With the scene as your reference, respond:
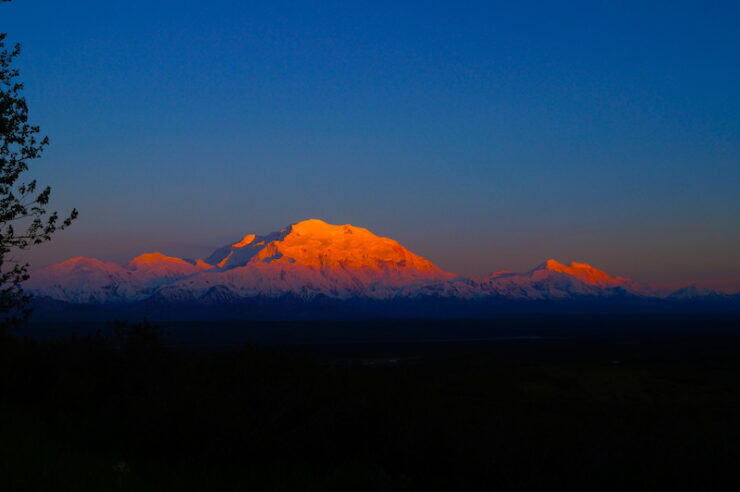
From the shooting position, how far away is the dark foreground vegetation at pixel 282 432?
9.41 m

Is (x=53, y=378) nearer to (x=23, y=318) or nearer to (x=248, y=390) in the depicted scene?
(x=23, y=318)

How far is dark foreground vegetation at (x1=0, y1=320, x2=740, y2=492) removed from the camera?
9.41 meters

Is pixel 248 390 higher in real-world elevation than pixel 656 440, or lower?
higher

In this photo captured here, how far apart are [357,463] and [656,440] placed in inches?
223

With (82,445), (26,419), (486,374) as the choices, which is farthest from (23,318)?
(486,374)

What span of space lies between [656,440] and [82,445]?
998cm

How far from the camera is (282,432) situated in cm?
1065

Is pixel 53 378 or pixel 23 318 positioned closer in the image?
pixel 53 378

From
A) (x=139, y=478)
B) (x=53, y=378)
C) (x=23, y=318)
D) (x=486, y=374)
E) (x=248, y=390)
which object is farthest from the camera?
(x=486, y=374)

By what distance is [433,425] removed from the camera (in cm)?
1092

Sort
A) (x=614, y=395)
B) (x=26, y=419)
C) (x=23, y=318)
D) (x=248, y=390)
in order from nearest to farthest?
(x=26, y=419)
(x=248, y=390)
(x=23, y=318)
(x=614, y=395)

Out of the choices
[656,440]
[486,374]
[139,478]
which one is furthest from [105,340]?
[486,374]

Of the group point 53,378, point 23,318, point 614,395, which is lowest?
point 614,395

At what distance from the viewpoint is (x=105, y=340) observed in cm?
1520
